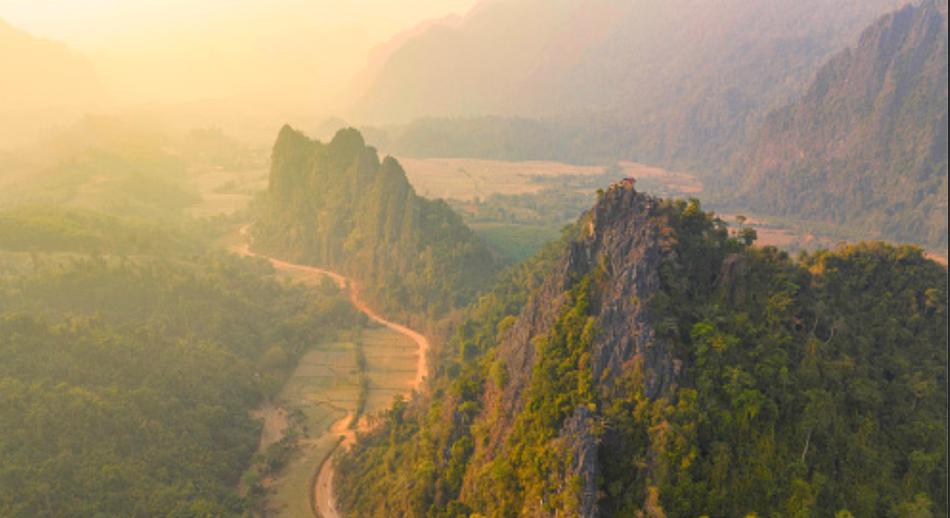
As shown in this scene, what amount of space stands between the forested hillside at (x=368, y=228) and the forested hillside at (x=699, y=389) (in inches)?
1971

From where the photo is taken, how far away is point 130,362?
214 feet

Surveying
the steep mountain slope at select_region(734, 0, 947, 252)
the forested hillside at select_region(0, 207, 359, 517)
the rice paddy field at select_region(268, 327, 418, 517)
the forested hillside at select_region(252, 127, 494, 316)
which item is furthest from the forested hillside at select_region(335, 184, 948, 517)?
the steep mountain slope at select_region(734, 0, 947, 252)

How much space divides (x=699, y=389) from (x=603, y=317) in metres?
6.98

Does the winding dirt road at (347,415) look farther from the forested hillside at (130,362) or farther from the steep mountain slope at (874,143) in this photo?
the steep mountain slope at (874,143)

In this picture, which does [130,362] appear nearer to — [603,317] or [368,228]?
[603,317]

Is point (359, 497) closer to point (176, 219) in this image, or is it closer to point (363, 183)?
point (363, 183)

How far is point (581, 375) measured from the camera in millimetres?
40625

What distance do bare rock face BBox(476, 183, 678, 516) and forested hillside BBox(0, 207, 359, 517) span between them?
2554 centimetres

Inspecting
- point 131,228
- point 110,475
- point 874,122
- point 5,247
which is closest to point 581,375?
point 110,475

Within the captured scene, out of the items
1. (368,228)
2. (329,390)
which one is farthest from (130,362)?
(368,228)

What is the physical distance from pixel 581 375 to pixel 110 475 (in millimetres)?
35309

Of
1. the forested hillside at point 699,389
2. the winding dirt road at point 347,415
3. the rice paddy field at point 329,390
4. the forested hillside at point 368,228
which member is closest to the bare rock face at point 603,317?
the forested hillside at point 699,389

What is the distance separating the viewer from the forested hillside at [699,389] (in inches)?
1396

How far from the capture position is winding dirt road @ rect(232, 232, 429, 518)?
58.8 metres
